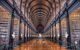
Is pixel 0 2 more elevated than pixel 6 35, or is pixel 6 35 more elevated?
pixel 0 2

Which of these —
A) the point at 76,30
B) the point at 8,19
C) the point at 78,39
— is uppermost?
the point at 8,19

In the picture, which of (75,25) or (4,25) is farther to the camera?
(75,25)

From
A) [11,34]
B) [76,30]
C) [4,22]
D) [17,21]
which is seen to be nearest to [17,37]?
[17,21]

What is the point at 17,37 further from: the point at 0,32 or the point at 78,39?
the point at 78,39

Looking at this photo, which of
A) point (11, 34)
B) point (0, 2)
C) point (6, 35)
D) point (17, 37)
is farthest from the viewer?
point (17, 37)

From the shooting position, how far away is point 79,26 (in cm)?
2108

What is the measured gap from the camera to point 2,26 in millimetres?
18125

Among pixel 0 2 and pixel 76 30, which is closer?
pixel 0 2

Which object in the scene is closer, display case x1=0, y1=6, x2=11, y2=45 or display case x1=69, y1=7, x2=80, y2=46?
display case x1=0, y1=6, x2=11, y2=45

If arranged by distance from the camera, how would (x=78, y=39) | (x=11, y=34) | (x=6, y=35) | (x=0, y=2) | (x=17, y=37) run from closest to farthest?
(x=0, y=2) < (x=11, y=34) < (x=6, y=35) < (x=78, y=39) < (x=17, y=37)

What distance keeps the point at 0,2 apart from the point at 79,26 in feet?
41.7

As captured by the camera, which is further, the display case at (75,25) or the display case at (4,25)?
the display case at (75,25)

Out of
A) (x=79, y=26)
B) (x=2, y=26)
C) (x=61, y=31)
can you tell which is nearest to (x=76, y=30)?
(x=79, y=26)

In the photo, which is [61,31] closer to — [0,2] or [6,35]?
A: [6,35]
